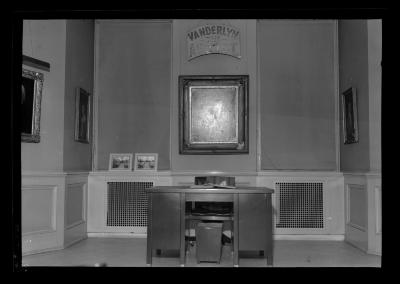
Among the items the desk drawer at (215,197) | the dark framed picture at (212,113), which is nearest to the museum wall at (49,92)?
the dark framed picture at (212,113)

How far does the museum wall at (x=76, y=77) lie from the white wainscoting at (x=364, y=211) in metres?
3.93

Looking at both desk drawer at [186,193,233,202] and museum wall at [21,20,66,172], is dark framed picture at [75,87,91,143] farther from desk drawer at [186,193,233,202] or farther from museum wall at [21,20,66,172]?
desk drawer at [186,193,233,202]

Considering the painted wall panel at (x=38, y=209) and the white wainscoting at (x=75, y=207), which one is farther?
the white wainscoting at (x=75, y=207)

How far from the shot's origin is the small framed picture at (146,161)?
6398 millimetres

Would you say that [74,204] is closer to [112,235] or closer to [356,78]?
[112,235]

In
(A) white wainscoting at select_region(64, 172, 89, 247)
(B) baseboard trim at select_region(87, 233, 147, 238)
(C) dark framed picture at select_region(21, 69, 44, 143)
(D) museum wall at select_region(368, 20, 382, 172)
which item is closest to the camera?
(C) dark framed picture at select_region(21, 69, 44, 143)

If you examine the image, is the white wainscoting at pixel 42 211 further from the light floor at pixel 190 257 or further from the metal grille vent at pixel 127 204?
the metal grille vent at pixel 127 204

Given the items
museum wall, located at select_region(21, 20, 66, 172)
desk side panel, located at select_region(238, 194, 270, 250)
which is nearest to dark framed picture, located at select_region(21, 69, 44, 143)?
museum wall, located at select_region(21, 20, 66, 172)

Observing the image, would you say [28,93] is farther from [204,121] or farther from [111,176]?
[204,121]

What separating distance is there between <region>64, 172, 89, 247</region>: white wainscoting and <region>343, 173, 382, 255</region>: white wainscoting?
3865mm

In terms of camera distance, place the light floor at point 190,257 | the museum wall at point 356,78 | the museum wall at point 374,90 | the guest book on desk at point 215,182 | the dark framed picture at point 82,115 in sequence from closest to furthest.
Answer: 1. the light floor at point 190,257
2. the guest book on desk at point 215,182
3. the museum wall at point 374,90
4. the museum wall at point 356,78
5. the dark framed picture at point 82,115

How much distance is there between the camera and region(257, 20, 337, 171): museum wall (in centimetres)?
643

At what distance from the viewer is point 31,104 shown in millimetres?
5016
